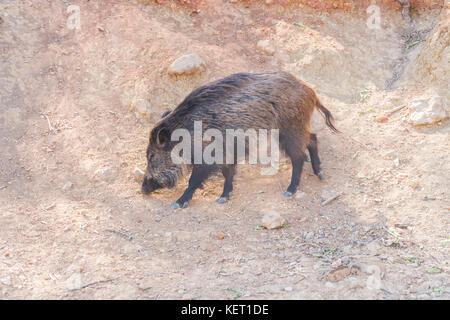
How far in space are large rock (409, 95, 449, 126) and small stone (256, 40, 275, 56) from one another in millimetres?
2362

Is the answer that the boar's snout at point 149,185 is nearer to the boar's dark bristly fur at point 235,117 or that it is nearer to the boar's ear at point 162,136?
the boar's dark bristly fur at point 235,117

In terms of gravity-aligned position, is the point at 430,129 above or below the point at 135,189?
above

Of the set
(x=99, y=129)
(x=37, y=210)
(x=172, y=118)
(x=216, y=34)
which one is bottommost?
(x=37, y=210)

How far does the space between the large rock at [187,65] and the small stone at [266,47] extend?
3.75 ft

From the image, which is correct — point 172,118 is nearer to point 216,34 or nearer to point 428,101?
point 216,34

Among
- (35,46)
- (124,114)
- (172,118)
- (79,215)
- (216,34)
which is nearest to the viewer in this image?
(79,215)

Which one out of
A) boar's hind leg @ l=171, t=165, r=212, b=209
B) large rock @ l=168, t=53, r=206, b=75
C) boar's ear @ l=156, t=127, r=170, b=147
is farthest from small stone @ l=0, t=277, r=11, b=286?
large rock @ l=168, t=53, r=206, b=75

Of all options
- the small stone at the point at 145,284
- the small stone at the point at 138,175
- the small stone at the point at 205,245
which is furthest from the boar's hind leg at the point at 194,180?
the small stone at the point at 145,284

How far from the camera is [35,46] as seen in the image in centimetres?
688

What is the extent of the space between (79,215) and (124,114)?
6.10ft

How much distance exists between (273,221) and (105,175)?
2230 millimetres

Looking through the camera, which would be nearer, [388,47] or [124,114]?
[124,114]

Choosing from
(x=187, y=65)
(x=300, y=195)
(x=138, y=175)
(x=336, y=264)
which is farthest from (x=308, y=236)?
(x=187, y=65)

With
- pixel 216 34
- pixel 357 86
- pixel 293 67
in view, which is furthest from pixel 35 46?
pixel 357 86
